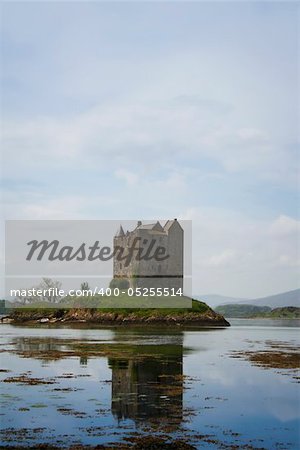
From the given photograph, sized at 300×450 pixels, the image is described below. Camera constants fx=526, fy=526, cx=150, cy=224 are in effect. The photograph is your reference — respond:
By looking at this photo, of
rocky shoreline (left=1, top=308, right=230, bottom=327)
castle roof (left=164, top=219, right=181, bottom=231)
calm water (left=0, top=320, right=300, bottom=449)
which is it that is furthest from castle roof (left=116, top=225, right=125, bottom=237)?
calm water (left=0, top=320, right=300, bottom=449)

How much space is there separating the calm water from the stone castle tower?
93.3 metres

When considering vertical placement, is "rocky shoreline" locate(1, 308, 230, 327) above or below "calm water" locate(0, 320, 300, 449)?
below

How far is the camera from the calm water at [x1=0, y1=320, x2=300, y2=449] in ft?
59.7

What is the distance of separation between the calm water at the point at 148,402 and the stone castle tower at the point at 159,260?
93.3 m

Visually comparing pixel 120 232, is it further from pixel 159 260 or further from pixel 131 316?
pixel 131 316

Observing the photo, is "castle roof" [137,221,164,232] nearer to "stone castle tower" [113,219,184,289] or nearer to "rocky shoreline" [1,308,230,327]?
"stone castle tower" [113,219,184,289]

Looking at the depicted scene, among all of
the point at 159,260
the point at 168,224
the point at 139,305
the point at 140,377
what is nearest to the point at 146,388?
the point at 140,377

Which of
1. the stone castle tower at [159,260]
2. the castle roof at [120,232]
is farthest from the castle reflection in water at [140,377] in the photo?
the castle roof at [120,232]

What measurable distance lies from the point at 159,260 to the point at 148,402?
113m

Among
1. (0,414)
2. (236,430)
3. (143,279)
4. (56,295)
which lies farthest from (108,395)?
(56,295)

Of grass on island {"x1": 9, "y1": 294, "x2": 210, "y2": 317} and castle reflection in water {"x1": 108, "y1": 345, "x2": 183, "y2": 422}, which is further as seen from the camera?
grass on island {"x1": 9, "y1": 294, "x2": 210, "y2": 317}

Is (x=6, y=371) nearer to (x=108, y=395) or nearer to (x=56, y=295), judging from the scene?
(x=108, y=395)

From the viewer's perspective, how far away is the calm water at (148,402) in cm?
1820

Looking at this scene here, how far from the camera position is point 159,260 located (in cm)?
13588
